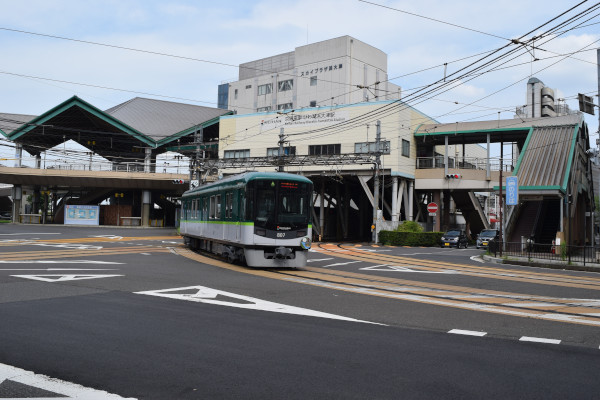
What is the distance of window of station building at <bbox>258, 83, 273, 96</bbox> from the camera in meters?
82.0

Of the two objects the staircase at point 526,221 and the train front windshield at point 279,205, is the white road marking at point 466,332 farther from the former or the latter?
the staircase at point 526,221

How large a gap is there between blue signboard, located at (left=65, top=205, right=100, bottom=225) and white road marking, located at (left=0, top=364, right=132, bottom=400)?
151 feet

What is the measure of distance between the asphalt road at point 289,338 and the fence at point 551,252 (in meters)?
8.56

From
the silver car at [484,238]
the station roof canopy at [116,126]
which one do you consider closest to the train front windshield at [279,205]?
the silver car at [484,238]

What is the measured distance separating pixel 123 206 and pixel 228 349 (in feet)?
158

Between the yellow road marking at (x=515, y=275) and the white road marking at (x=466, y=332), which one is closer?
the white road marking at (x=466, y=332)

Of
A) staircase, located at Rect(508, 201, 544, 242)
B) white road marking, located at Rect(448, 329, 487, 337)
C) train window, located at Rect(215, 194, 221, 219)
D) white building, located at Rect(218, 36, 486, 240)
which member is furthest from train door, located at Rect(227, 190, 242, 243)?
staircase, located at Rect(508, 201, 544, 242)

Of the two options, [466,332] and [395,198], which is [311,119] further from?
[466,332]

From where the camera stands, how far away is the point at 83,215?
48.2 m

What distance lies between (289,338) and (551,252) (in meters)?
20.2

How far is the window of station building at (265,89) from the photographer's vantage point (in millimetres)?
82025

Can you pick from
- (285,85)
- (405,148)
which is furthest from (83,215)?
(285,85)

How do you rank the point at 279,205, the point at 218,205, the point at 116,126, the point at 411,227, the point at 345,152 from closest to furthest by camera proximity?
the point at 279,205 → the point at 218,205 → the point at 411,227 → the point at 345,152 → the point at 116,126

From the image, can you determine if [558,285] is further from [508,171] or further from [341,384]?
[508,171]
